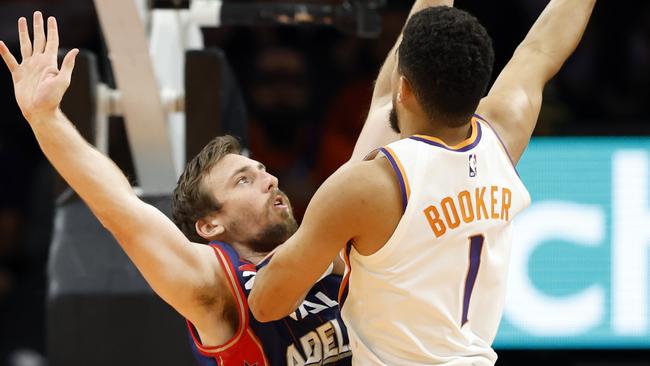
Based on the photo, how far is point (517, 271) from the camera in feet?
19.2

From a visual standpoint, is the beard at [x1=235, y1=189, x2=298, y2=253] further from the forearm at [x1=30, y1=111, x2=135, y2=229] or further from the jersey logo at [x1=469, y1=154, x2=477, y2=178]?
the jersey logo at [x1=469, y1=154, x2=477, y2=178]

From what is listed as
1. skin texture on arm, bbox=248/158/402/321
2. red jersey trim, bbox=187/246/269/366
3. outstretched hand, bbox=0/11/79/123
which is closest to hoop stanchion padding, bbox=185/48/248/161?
red jersey trim, bbox=187/246/269/366

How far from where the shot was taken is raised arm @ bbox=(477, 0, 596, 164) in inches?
116

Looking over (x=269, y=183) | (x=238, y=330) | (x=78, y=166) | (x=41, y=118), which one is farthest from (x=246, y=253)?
(x=41, y=118)

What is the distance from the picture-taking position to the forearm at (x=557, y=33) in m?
3.13

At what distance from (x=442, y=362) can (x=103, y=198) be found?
881mm

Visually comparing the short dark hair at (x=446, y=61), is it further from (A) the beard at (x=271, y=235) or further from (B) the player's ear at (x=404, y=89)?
(A) the beard at (x=271, y=235)

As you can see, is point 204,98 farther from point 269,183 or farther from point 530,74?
point 530,74

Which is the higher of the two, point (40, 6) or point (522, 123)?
point (522, 123)

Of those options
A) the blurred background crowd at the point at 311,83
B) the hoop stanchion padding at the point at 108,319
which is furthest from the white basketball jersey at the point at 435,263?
the blurred background crowd at the point at 311,83

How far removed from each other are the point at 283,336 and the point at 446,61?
2.98 ft

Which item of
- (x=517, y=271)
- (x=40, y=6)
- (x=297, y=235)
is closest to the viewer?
(x=297, y=235)

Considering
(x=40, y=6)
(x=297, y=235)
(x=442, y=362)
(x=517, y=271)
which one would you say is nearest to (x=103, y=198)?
(x=297, y=235)

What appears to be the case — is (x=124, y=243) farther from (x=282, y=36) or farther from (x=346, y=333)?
(x=282, y=36)
